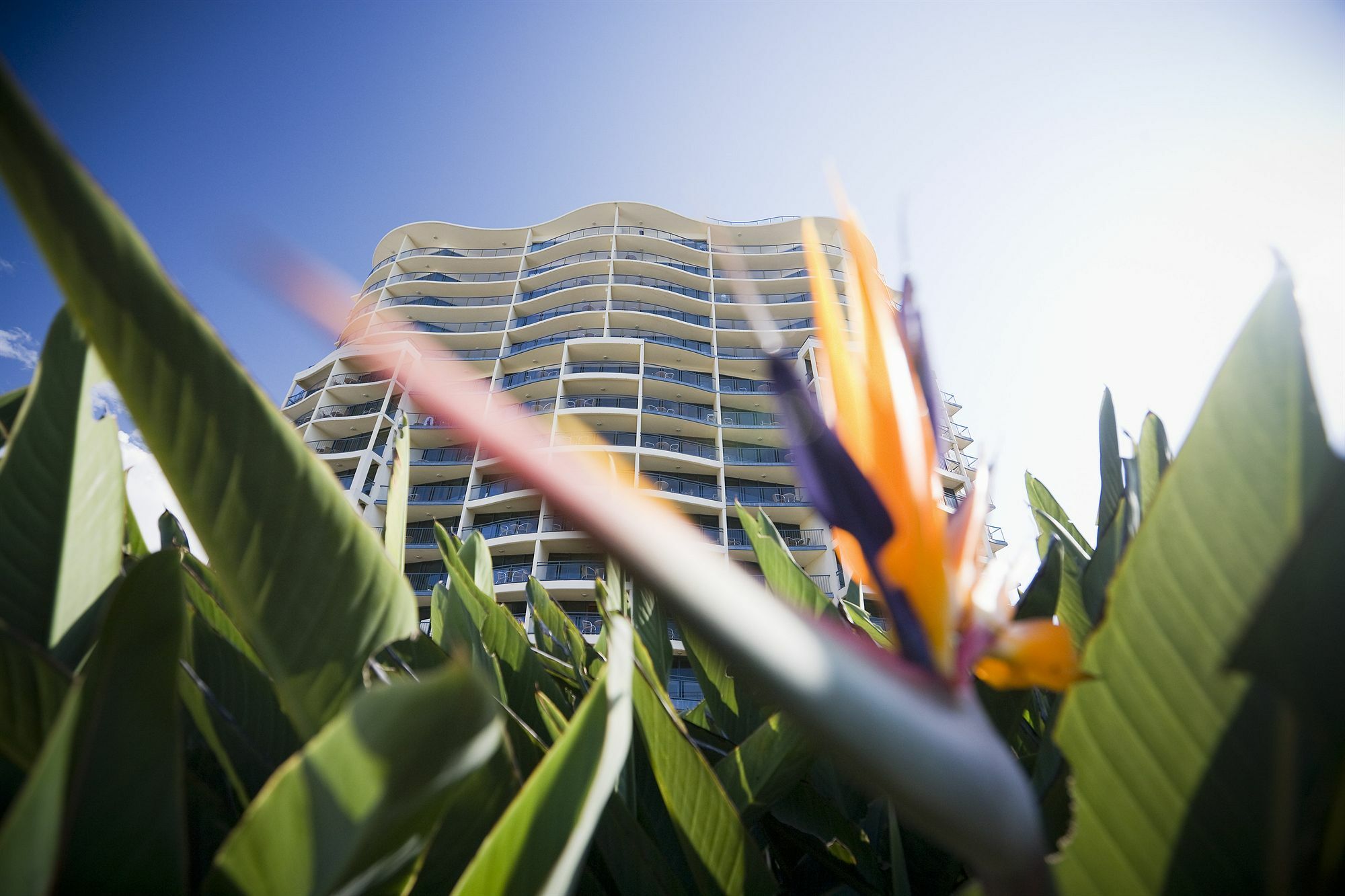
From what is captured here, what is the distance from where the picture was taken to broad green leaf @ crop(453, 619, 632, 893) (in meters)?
0.18

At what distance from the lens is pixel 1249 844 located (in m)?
0.16

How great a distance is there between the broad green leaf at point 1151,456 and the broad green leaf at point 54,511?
589 millimetres

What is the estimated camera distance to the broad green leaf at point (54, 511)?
0.82ft

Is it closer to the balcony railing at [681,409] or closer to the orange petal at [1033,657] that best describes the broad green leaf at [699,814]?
the orange petal at [1033,657]

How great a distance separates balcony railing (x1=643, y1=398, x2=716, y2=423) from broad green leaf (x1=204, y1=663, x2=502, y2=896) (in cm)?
1277

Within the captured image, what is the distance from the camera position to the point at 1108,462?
1.71 feet

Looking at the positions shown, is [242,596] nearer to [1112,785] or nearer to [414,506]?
[1112,785]

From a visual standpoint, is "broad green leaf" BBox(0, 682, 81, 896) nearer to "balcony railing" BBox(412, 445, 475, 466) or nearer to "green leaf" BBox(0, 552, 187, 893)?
"green leaf" BBox(0, 552, 187, 893)

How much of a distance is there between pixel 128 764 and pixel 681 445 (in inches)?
521

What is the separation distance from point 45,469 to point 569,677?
39cm

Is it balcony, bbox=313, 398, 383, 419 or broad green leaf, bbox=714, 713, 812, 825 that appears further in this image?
balcony, bbox=313, 398, 383, 419

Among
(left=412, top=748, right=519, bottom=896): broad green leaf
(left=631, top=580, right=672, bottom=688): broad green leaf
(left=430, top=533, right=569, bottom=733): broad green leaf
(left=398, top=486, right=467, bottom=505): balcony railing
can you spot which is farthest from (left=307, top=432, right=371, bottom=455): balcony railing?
(left=412, top=748, right=519, bottom=896): broad green leaf

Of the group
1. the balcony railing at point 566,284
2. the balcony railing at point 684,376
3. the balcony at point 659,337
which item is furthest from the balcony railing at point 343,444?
the balcony railing at point 684,376

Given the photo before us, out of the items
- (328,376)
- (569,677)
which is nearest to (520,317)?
(328,376)
